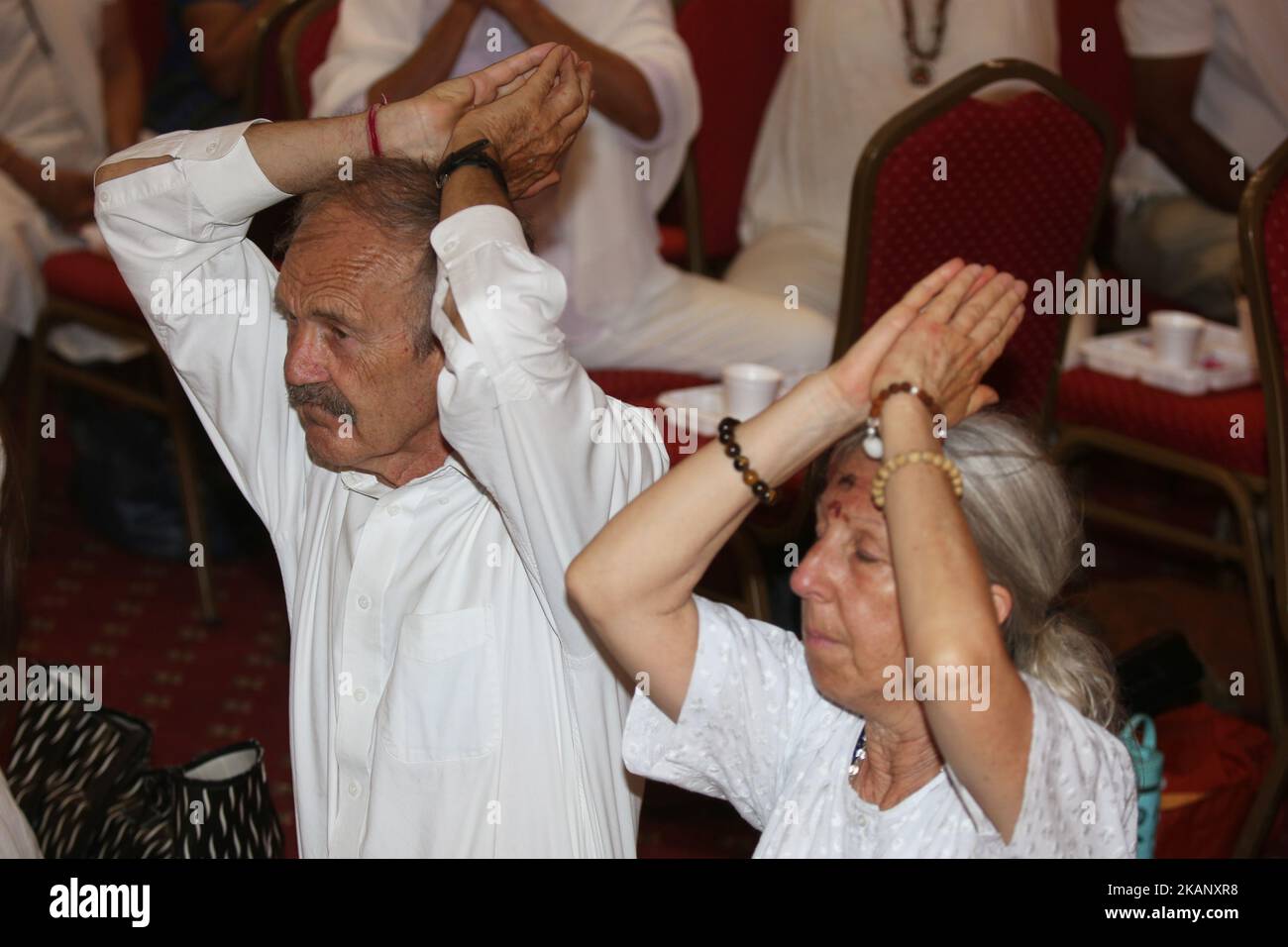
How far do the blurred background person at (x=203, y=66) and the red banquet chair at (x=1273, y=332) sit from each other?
2.28 m

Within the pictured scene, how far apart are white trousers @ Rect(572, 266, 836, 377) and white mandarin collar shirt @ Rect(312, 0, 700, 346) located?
2 cm

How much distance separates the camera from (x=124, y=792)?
2236 mm

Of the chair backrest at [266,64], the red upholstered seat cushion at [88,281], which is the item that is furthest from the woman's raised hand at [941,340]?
the red upholstered seat cushion at [88,281]

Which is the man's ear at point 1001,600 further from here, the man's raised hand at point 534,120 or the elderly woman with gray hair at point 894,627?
the man's raised hand at point 534,120

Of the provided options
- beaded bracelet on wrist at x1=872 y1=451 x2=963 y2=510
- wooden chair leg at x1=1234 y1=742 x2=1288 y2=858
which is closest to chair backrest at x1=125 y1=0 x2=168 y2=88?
wooden chair leg at x1=1234 y1=742 x2=1288 y2=858

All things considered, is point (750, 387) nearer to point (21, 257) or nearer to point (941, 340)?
point (941, 340)

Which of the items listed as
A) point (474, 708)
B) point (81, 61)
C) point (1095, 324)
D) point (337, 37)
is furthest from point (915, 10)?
Answer: point (474, 708)

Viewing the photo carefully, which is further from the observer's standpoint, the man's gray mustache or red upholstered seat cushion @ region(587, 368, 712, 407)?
red upholstered seat cushion @ region(587, 368, 712, 407)

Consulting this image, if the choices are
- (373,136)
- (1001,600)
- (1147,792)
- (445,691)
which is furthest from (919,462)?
(1147,792)

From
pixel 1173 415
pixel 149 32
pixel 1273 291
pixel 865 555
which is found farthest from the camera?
pixel 149 32

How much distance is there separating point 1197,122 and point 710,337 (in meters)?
1.51

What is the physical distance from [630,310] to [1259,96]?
67.6 inches

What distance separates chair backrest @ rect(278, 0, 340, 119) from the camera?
303cm

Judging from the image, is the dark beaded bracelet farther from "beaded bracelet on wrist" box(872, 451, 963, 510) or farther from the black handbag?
the black handbag
